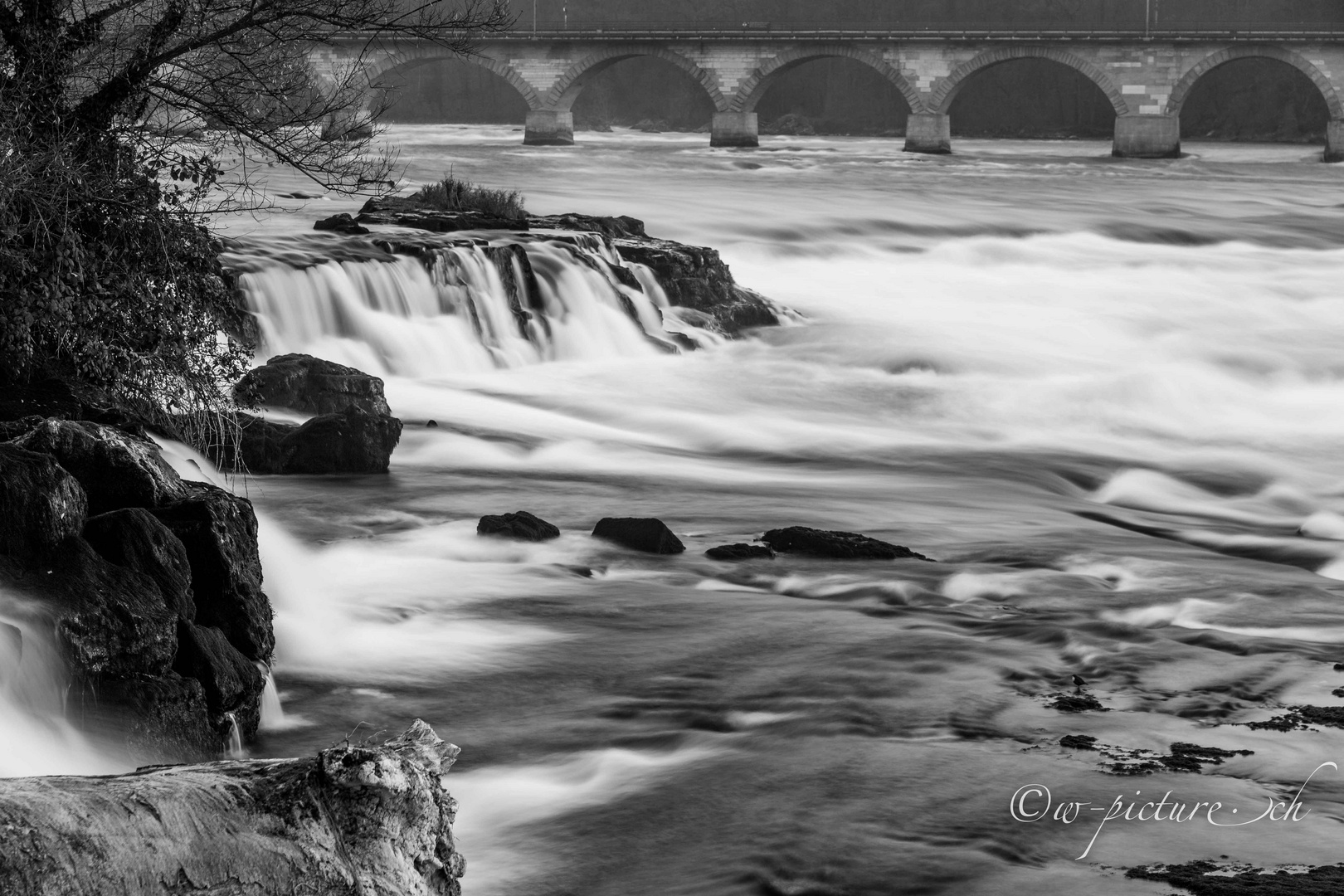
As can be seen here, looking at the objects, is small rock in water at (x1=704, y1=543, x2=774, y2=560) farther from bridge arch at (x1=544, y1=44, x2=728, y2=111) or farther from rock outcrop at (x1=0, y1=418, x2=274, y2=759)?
bridge arch at (x1=544, y1=44, x2=728, y2=111)

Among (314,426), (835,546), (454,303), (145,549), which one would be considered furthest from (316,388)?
(145,549)

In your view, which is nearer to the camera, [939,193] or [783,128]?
[939,193]

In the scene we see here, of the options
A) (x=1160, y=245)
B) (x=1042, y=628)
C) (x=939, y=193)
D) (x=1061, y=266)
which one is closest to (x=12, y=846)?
(x=1042, y=628)

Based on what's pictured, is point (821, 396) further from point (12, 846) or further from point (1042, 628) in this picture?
point (12, 846)

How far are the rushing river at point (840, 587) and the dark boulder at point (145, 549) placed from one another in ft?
2.20

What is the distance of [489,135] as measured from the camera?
60.3 metres

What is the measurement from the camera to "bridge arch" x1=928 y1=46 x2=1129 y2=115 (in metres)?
51.3

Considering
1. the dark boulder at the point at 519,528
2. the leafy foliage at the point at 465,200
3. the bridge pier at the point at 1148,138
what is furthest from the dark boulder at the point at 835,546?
the bridge pier at the point at 1148,138

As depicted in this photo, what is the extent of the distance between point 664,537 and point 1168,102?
4567 centimetres

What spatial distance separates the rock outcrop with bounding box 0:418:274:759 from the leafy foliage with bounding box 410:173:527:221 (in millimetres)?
13061

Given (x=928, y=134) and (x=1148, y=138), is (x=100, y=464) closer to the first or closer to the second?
(x=928, y=134)

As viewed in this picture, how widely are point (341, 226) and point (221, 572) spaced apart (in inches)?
424

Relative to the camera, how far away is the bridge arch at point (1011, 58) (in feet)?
168

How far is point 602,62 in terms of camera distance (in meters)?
57.0
